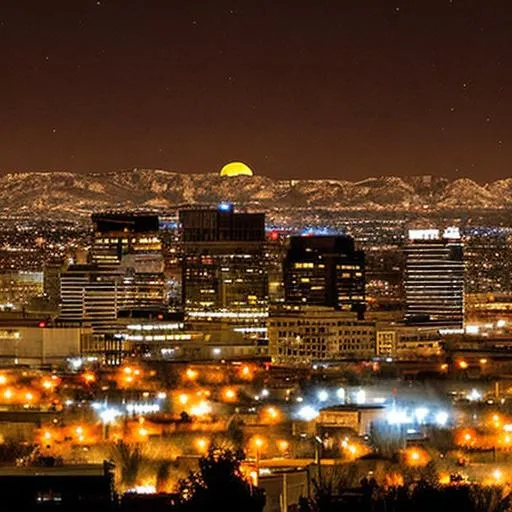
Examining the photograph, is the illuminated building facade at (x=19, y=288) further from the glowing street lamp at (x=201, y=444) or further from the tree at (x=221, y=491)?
the tree at (x=221, y=491)

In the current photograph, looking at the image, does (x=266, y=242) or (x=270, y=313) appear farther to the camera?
(x=266, y=242)

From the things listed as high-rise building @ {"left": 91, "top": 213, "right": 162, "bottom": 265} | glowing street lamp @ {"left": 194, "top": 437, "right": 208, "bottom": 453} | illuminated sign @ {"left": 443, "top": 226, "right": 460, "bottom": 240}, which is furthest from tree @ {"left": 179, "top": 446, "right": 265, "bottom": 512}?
high-rise building @ {"left": 91, "top": 213, "right": 162, "bottom": 265}

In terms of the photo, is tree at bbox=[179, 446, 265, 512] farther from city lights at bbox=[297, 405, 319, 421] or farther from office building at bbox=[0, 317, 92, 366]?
office building at bbox=[0, 317, 92, 366]

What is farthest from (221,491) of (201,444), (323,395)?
(323,395)

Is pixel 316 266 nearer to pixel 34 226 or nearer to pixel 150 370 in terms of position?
pixel 150 370

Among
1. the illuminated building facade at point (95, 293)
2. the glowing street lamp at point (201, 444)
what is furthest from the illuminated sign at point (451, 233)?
the glowing street lamp at point (201, 444)

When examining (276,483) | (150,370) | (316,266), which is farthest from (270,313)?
(276,483)
